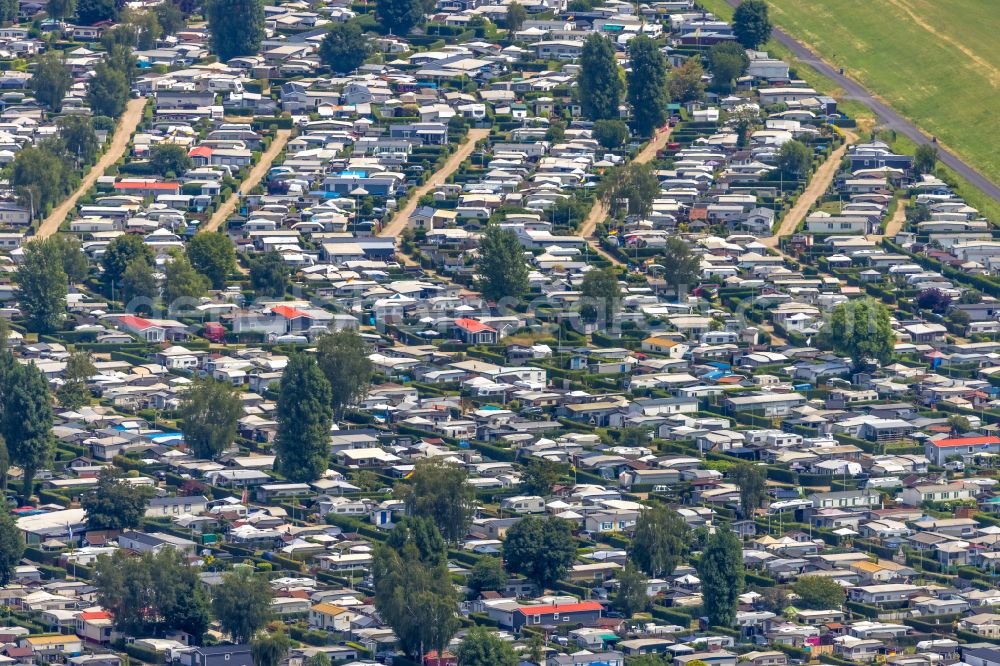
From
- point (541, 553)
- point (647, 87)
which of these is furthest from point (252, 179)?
A: point (541, 553)

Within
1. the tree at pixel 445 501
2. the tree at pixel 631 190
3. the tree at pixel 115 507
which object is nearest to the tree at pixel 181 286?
the tree at pixel 631 190

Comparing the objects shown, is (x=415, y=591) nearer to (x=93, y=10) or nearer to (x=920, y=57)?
(x=920, y=57)

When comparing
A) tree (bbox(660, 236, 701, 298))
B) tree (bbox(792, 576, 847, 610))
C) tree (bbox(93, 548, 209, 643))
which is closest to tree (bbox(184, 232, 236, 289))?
tree (bbox(660, 236, 701, 298))

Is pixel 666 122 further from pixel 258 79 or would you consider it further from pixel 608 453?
pixel 608 453

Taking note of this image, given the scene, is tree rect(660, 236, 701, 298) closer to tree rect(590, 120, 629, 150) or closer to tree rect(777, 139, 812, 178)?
tree rect(777, 139, 812, 178)

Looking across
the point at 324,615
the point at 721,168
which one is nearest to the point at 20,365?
the point at 324,615
